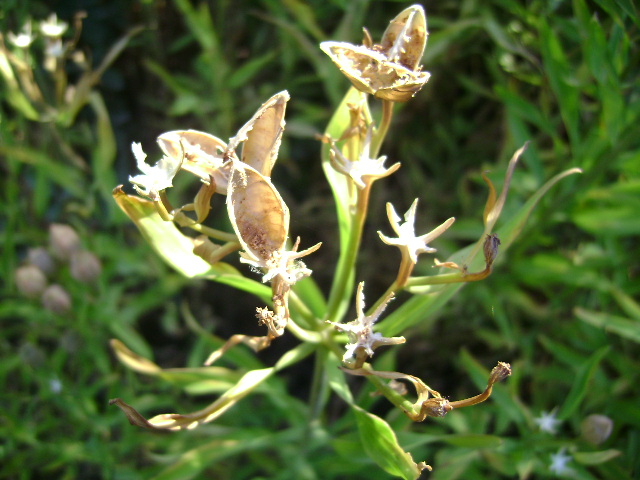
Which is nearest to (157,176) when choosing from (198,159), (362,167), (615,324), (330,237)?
(198,159)

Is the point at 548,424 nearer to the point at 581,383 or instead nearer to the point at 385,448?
the point at 581,383

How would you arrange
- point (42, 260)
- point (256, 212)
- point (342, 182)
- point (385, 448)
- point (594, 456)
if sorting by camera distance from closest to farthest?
point (256, 212)
point (385, 448)
point (342, 182)
point (594, 456)
point (42, 260)

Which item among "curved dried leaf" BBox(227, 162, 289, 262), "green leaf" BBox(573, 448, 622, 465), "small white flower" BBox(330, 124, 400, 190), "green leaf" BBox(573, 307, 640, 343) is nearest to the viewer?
"curved dried leaf" BBox(227, 162, 289, 262)

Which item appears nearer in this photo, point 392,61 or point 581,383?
point 392,61

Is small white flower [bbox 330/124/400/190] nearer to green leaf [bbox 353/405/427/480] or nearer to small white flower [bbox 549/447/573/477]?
green leaf [bbox 353/405/427/480]

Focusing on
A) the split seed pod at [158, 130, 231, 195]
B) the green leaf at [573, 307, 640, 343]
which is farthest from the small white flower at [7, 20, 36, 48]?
the green leaf at [573, 307, 640, 343]

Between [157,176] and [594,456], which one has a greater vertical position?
[157,176]

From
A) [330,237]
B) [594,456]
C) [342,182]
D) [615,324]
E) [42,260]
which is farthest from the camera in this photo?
[330,237]

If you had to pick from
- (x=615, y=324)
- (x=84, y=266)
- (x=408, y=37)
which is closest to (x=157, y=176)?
(x=408, y=37)

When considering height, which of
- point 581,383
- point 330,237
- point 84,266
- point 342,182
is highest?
point 342,182
